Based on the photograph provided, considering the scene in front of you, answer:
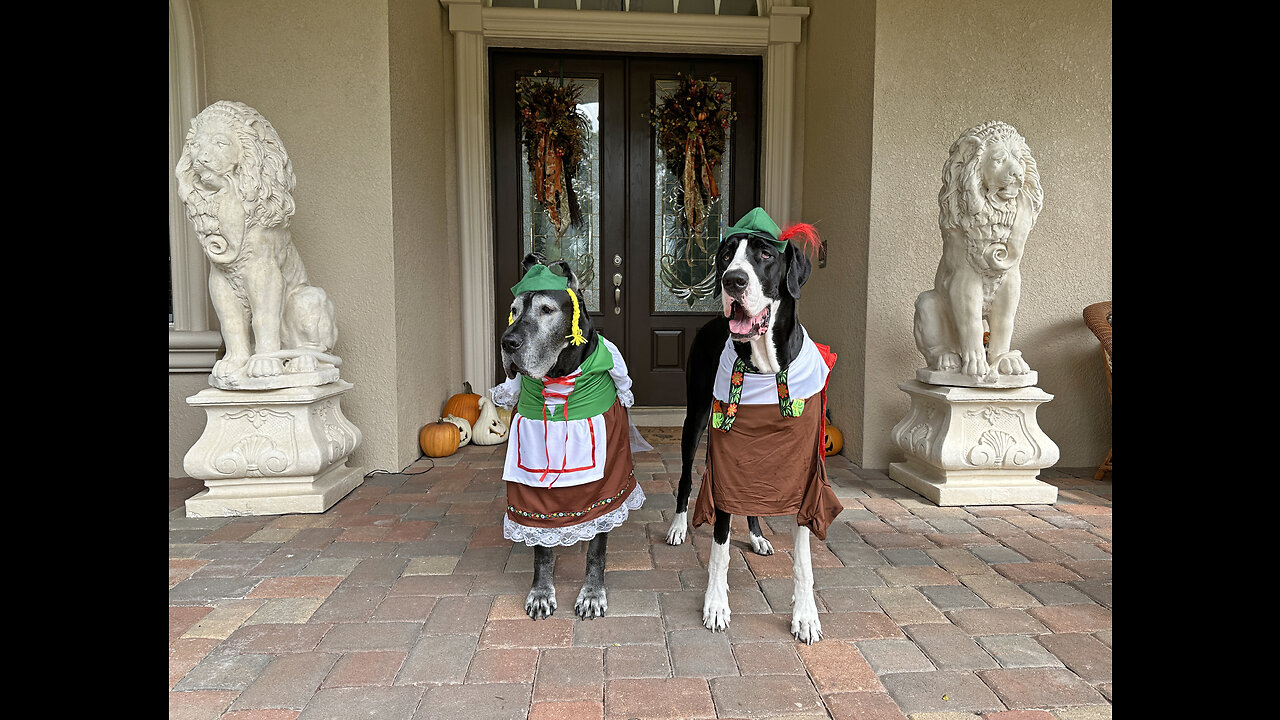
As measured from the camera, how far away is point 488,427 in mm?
4613

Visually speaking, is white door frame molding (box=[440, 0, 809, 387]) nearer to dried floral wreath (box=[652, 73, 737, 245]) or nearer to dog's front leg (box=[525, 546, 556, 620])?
dried floral wreath (box=[652, 73, 737, 245])

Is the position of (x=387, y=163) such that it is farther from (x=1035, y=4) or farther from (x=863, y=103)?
(x=1035, y=4)

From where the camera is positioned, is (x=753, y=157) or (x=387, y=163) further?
(x=753, y=157)

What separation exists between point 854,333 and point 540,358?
8.98 feet

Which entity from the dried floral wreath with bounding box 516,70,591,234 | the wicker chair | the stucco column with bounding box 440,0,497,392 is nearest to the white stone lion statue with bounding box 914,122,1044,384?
the wicker chair

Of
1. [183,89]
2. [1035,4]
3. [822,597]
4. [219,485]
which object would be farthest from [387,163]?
[1035,4]

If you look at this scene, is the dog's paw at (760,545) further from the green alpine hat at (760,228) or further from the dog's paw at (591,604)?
the green alpine hat at (760,228)

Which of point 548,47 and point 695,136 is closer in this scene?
point 548,47

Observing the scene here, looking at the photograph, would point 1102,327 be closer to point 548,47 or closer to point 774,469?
point 774,469

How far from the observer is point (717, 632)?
201cm

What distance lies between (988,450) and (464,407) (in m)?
3.43

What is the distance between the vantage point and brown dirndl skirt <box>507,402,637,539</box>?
218 cm

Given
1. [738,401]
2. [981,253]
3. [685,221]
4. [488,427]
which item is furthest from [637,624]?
[685,221]

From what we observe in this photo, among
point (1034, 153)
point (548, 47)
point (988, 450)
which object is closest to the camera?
point (988, 450)
